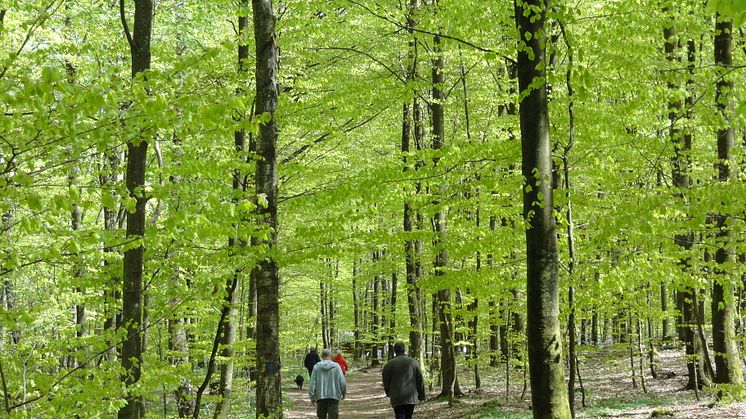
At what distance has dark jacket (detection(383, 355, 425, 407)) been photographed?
963cm

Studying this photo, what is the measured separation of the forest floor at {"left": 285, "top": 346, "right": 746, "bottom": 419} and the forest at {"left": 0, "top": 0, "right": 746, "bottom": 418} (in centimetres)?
13

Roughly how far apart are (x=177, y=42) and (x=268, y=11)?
6456 mm

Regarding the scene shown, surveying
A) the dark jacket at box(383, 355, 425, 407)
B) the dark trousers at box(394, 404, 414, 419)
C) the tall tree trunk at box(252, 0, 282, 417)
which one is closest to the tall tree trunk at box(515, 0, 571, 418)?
the tall tree trunk at box(252, 0, 282, 417)

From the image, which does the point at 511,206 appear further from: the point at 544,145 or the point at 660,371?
the point at 660,371

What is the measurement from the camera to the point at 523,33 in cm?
619

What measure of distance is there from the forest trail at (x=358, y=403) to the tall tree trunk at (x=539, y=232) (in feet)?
33.9

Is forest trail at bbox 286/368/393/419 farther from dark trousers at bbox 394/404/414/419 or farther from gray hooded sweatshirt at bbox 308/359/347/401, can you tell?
dark trousers at bbox 394/404/414/419

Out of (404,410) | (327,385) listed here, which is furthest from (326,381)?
(404,410)

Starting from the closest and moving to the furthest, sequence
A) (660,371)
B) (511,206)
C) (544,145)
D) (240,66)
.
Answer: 1. (544,145)
2. (240,66)
3. (511,206)
4. (660,371)

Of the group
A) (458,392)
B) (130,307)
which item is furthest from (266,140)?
(458,392)

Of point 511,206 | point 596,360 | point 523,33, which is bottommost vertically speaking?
point 596,360

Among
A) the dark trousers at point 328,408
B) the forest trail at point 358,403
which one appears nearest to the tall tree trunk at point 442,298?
the forest trail at point 358,403

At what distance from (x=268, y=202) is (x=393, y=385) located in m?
4.66

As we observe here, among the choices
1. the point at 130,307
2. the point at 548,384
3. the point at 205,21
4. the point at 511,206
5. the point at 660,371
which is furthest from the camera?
the point at 660,371
